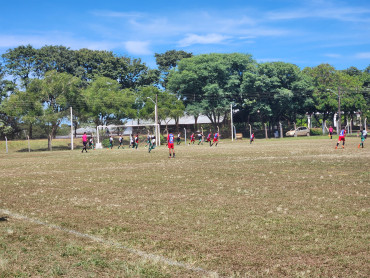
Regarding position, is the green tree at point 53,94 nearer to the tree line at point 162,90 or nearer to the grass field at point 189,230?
the tree line at point 162,90

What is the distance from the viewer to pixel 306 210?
32.5 ft

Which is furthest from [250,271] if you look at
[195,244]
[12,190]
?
[12,190]

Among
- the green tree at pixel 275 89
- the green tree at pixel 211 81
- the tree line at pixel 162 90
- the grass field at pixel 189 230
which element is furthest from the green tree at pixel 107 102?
the grass field at pixel 189 230

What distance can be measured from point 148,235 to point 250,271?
2583 mm

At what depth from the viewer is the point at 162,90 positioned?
89.6m

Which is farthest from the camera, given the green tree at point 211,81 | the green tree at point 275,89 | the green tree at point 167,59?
the green tree at point 167,59

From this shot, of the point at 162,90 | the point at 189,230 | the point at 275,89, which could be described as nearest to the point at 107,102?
the point at 162,90

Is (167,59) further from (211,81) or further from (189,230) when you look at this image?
(189,230)

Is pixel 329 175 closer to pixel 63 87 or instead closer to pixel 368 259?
pixel 368 259

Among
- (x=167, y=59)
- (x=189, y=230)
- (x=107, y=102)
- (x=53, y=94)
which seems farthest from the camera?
(x=167, y=59)

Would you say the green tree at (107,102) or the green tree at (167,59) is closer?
the green tree at (107,102)

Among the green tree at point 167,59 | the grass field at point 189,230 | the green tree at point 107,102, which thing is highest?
the green tree at point 167,59

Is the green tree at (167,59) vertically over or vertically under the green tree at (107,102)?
over

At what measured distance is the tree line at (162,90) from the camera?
69688mm
